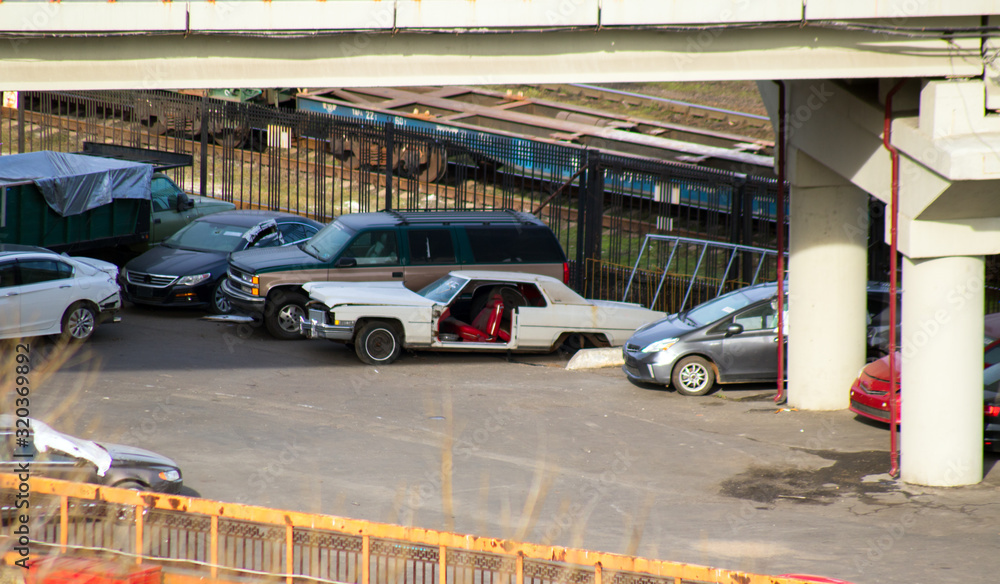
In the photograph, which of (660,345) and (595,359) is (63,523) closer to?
(660,345)

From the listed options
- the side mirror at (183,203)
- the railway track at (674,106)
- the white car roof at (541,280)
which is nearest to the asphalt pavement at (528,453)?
the white car roof at (541,280)

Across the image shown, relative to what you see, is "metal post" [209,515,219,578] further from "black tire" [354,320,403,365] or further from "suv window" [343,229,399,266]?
"suv window" [343,229,399,266]

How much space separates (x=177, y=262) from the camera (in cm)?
1753

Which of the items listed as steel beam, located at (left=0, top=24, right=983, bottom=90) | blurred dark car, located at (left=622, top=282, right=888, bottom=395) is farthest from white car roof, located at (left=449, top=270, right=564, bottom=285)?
steel beam, located at (left=0, top=24, right=983, bottom=90)

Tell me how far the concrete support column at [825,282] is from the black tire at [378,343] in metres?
5.57

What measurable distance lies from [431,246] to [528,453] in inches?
236

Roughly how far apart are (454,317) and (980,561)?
30.4ft

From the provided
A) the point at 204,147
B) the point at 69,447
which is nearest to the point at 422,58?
the point at 69,447

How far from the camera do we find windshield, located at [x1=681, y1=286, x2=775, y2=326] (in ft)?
47.4

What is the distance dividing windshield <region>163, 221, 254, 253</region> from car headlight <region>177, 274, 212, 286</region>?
2.52 feet

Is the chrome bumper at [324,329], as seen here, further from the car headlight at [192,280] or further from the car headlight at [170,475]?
the car headlight at [170,475]

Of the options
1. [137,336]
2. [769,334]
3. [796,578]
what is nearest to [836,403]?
[769,334]

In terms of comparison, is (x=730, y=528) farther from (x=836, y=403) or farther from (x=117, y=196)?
(x=117, y=196)

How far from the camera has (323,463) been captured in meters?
10.8
